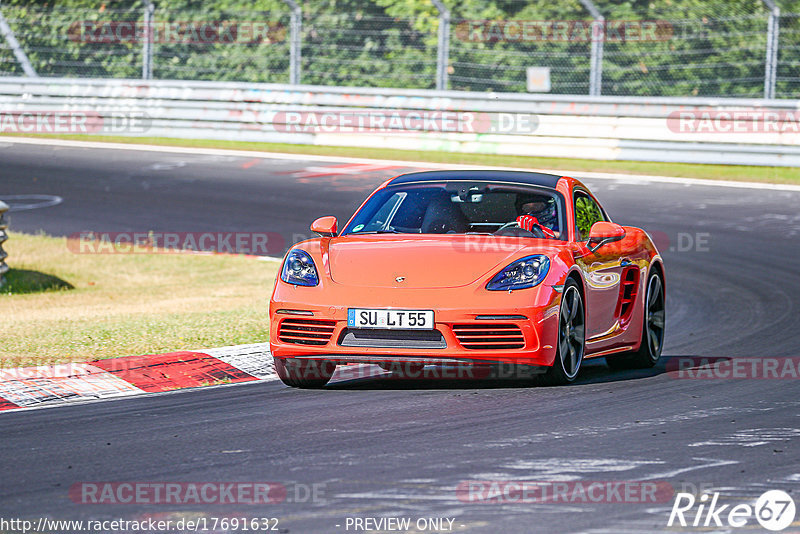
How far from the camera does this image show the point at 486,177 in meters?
9.23

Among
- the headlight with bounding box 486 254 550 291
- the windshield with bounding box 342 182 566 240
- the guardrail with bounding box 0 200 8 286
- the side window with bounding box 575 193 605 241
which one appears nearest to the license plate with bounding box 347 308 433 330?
the headlight with bounding box 486 254 550 291

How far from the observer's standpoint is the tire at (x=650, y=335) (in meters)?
9.55

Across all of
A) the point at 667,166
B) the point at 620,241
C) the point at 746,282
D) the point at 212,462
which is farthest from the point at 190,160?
the point at 212,462

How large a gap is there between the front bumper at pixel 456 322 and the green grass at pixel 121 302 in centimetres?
199

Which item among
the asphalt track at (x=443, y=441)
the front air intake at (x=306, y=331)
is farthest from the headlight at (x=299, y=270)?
the asphalt track at (x=443, y=441)

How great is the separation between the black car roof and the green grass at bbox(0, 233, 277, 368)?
1748 mm

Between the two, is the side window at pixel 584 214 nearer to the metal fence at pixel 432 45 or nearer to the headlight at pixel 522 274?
the headlight at pixel 522 274

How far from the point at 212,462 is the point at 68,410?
179 centimetres

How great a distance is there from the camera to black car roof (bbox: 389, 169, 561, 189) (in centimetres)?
920

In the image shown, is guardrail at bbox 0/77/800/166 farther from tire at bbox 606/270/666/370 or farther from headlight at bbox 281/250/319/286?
headlight at bbox 281/250/319/286

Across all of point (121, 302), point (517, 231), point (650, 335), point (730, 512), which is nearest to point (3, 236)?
point (121, 302)

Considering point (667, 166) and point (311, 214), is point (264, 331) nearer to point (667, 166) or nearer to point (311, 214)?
point (311, 214)

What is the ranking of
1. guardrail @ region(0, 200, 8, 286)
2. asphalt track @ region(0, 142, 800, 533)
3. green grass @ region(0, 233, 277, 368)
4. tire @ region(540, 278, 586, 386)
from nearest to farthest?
asphalt track @ region(0, 142, 800, 533), tire @ region(540, 278, 586, 386), green grass @ region(0, 233, 277, 368), guardrail @ region(0, 200, 8, 286)

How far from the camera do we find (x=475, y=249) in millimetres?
8312
